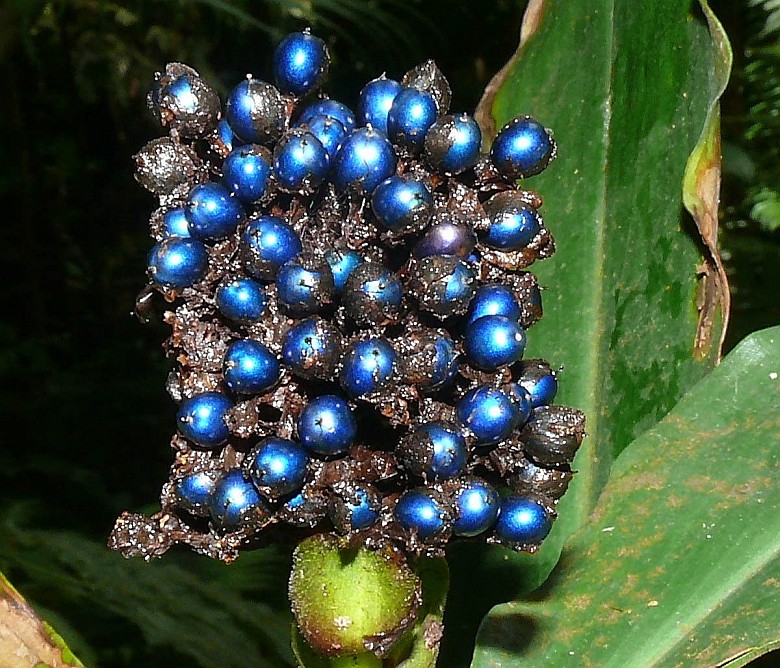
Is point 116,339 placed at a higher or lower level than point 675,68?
lower

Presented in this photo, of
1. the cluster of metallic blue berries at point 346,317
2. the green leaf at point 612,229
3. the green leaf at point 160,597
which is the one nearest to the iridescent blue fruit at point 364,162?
the cluster of metallic blue berries at point 346,317

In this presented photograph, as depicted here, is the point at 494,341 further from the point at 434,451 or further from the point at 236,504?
the point at 236,504

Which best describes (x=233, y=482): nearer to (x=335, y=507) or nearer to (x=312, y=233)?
(x=335, y=507)

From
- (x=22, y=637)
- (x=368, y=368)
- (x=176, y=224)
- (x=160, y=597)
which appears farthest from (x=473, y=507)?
(x=160, y=597)

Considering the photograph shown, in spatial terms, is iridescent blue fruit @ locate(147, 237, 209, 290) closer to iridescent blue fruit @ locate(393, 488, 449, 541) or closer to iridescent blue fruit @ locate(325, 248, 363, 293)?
iridescent blue fruit @ locate(325, 248, 363, 293)

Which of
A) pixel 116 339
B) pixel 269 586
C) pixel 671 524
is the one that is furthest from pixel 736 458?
pixel 116 339

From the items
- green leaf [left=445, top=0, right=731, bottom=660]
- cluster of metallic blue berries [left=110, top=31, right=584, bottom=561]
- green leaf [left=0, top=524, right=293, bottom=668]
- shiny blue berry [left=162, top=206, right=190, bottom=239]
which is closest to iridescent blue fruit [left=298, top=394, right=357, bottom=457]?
cluster of metallic blue berries [left=110, top=31, right=584, bottom=561]
